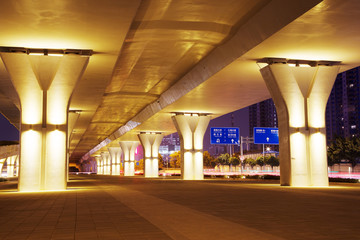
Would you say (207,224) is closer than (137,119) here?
Yes

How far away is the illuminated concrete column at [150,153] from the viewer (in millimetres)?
66062

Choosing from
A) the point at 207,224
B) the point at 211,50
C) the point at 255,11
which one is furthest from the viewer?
the point at 211,50

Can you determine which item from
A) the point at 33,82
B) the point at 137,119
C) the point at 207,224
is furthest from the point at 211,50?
the point at 137,119

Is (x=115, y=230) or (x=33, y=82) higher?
(x=33, y=82)

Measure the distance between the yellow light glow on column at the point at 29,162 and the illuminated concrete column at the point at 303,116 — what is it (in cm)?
1319

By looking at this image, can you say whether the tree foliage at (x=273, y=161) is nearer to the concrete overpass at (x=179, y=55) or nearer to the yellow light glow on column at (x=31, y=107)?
the concrete overpass at (x=179, y=55)

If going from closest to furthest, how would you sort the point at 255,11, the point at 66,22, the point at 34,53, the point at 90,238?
the point at 90,238
the point at 66,22
the point at 255,11
the point at 34,53


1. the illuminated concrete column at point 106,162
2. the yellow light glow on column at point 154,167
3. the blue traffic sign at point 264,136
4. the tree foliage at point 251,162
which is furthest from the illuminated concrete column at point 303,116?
the illuminated concrete column at point 106,162

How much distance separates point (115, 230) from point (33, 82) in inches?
637

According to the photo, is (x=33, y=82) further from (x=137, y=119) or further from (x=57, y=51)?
(x=137, y=119)

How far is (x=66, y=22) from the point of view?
17938 millimetres

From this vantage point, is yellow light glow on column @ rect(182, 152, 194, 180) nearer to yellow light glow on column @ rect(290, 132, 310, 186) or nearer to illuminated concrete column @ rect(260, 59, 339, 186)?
illuminated concrete column @ rect(260, 59, 339, 186)

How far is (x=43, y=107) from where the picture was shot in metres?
23.9

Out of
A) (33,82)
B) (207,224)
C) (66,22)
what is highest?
(66,22)
